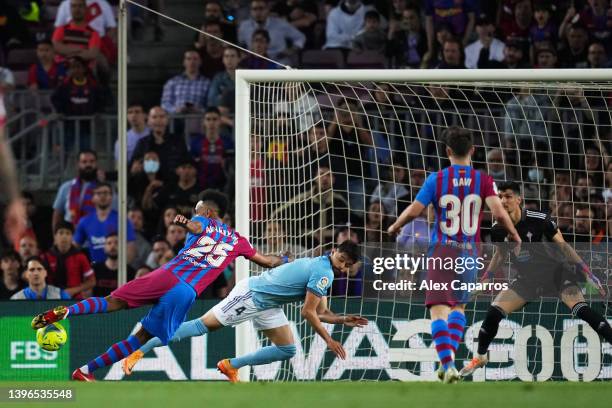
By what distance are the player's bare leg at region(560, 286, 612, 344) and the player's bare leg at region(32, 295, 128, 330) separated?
3.41 m

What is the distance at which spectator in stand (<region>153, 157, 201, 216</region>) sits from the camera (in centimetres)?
1360

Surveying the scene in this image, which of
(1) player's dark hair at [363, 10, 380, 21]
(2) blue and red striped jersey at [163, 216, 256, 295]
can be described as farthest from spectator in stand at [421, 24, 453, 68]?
(2) blue and red striped jersey at [163, 216, 256, 295]

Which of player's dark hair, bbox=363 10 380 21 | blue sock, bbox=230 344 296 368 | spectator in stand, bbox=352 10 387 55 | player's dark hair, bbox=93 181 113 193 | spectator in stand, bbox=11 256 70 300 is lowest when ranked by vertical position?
blue sock, bbox=230 344 296 368

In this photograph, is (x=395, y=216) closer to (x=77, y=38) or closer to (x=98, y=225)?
(x=98, y=225)

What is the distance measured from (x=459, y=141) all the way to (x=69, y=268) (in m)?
4.90

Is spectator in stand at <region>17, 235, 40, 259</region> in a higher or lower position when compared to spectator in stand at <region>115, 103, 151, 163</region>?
lower

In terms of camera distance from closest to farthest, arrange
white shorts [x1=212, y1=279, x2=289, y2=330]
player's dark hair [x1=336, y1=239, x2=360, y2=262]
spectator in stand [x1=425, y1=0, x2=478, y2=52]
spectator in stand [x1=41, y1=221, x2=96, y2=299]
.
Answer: player's dark hair [x1=336, y1=239, x2=360, y2=262], white shorts [x1=212, y1=279, x2=289, y2=330], spectator in stand [x1=41, y1=221, x2=96, y2=299], spectator in stand [x1=425, y1=0, x2=478, y2=52]

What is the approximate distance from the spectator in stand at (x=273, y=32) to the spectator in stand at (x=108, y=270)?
11.2 feet

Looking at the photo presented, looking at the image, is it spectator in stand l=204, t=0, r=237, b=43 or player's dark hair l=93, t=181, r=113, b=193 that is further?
spectator in stand l=204, t=0, r=237, b=43

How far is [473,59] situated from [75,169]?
4513mm

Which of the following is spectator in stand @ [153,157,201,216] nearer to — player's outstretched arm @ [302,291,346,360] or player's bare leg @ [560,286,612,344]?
player's outstretched arm @ [302,291,346,360]

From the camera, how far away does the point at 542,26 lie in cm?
1502

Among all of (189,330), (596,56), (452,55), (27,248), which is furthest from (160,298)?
(596,56)

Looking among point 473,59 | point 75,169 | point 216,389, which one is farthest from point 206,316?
point 473,59
